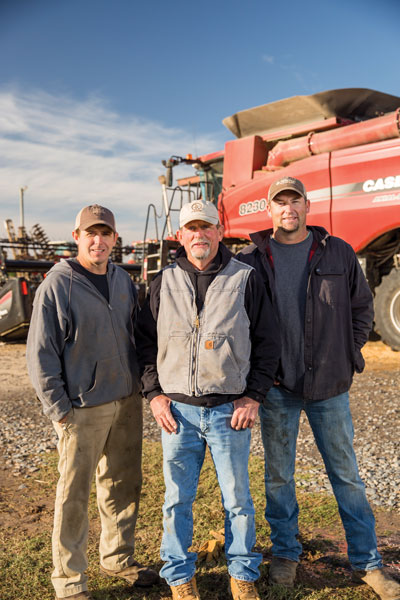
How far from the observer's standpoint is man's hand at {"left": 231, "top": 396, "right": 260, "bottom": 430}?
2486 mm

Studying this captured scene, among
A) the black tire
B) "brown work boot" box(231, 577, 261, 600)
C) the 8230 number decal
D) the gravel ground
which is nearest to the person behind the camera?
"brown work boot" box(231, 577, 261, 600)

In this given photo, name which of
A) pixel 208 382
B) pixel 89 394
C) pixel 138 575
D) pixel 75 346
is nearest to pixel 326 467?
pixel 208 382

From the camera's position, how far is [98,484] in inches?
112

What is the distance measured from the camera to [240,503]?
2471 millimetres

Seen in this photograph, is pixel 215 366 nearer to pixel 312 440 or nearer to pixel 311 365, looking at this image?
pixel 311 365

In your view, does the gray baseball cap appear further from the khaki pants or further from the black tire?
the black tire

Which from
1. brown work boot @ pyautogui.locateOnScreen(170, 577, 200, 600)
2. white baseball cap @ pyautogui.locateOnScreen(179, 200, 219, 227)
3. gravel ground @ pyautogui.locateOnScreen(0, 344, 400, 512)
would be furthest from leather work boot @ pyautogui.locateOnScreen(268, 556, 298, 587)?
white baseball cap @ pyautogui.locateOnScreen(179, 200, 219, 227)

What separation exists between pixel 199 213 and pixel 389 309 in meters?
6.27

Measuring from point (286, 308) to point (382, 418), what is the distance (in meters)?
3.35

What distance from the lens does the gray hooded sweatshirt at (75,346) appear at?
8.22 ft

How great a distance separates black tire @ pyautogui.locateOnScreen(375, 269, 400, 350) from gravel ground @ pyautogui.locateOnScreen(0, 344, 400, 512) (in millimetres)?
555

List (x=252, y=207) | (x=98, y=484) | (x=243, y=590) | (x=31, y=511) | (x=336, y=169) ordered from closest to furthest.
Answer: (x=243, y=590) → (x=98, y=484) → (x=31, y=511) → (x=336, y=169) → (x=252, y=207)

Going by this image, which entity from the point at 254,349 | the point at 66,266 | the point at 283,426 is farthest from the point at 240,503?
the point at 66,266

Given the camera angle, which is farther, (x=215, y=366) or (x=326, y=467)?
(x=326, y=467)
